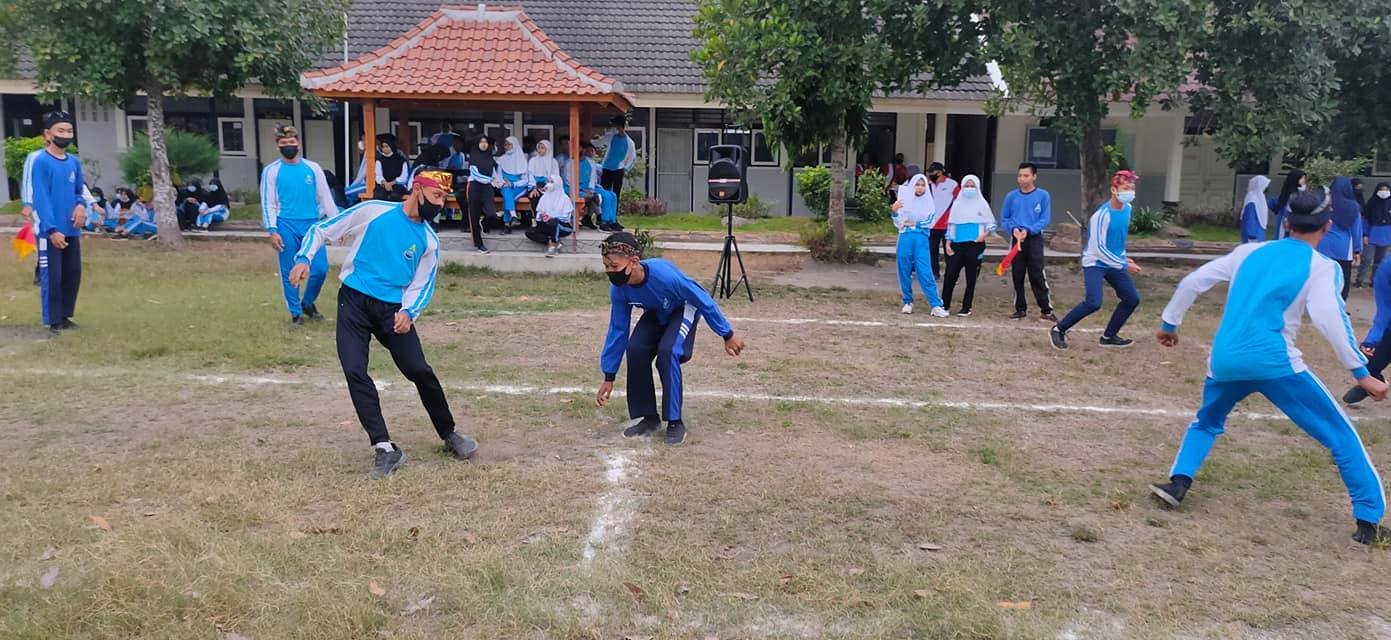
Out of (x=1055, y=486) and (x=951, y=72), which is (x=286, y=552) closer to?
(x=1055, y=486)

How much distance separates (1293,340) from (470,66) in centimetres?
1210

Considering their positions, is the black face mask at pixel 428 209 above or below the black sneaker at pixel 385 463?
above

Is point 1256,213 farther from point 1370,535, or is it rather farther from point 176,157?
point 176,157

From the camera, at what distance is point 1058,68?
12969 millimetres

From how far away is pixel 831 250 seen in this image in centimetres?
1631

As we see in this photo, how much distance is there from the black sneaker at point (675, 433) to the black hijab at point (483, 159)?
9.32 meters

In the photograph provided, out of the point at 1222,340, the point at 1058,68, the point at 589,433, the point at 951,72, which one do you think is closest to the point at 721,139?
the point at 951,72

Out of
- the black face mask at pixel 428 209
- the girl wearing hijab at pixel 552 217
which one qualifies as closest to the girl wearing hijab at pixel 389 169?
the girl wearing hijab at pixel 552 217

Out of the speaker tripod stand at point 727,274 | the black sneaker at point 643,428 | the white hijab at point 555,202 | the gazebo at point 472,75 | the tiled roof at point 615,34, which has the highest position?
the tiled roof at point 615,34

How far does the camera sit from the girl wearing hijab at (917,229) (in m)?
11.4

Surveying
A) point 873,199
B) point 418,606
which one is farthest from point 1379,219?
point 418,606

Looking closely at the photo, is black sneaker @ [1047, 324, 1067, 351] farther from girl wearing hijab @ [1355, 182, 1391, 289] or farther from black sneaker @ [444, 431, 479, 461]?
girl wearing hijab @ [1355, 182, 1391, 289]

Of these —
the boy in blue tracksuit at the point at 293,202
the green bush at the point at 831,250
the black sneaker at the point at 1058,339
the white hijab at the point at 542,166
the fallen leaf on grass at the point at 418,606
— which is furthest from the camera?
the green bush at the point at 831,250

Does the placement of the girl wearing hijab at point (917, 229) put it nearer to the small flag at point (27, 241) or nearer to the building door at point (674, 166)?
the small flag at point (27, 241)
